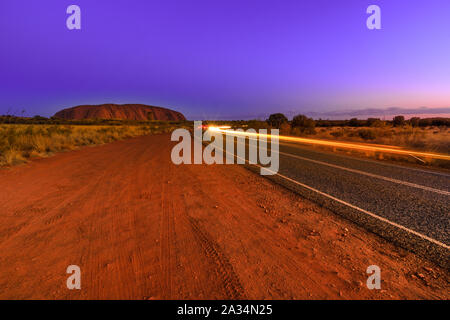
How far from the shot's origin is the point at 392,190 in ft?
20.0

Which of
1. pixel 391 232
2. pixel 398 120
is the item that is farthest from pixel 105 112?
pixel 391 232

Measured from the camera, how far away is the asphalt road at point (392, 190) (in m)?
4.18

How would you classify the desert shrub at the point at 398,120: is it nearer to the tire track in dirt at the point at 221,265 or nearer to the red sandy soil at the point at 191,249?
the red sandy soil at the point at 191,249

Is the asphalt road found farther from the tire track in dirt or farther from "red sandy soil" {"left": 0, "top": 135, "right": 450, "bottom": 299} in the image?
the tire track in dirt

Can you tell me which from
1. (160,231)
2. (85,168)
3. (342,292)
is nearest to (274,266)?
(342,292)

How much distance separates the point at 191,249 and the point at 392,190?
5.96m

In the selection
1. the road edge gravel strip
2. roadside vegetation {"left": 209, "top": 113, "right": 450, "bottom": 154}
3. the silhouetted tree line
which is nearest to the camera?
the road edge gravel strip

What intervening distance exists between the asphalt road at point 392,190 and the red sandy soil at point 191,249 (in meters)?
1.10

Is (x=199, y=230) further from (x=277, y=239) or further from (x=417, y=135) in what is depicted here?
(x=417, y=135)

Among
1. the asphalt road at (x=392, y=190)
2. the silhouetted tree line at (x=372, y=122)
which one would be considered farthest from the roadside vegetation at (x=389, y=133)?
the asphalt road at (x=392, y=190)

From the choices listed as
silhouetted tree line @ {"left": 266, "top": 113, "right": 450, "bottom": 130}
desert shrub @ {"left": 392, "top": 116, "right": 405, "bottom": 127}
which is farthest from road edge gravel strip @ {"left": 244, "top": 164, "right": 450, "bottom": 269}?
desert shrub @ {"left": 392, "top": 116, "right": 405, "bottom": 127}

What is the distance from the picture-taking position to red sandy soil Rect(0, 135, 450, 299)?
7.93ft

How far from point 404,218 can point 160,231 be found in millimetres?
4669

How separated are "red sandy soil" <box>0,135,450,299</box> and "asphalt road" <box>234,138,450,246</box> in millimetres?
1096
